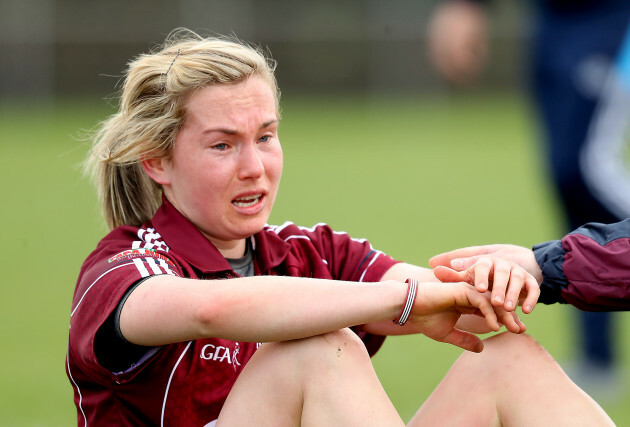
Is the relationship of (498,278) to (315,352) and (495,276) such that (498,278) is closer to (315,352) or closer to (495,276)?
(495,276)

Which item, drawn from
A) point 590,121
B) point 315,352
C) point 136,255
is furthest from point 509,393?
point 590,121

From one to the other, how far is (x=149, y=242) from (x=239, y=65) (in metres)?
0.57

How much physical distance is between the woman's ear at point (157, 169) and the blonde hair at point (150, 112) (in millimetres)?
35

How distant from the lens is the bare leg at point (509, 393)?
275cm

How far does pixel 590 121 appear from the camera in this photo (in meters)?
5.27

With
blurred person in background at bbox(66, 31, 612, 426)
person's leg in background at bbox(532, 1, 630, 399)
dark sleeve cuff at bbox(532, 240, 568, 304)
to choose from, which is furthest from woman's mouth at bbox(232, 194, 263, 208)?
person's leg in background at bbox(532, 1, 630, 399)

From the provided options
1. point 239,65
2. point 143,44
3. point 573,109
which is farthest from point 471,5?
point 143,44

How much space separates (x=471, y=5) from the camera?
241 inches

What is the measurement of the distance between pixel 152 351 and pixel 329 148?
44.8ft

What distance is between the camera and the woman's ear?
313 centimetres

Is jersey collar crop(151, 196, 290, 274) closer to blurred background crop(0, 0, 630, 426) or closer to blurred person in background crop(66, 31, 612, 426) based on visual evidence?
blurred person in background crop(66, 31, 612, 426)

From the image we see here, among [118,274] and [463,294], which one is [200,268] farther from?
[463,294]

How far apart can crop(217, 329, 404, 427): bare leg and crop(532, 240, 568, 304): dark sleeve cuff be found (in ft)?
2.42

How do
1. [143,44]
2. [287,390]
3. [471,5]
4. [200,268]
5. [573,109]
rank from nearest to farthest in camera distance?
[287,390]
[200,268]
[573,109]
[471,5]
[143,44]
